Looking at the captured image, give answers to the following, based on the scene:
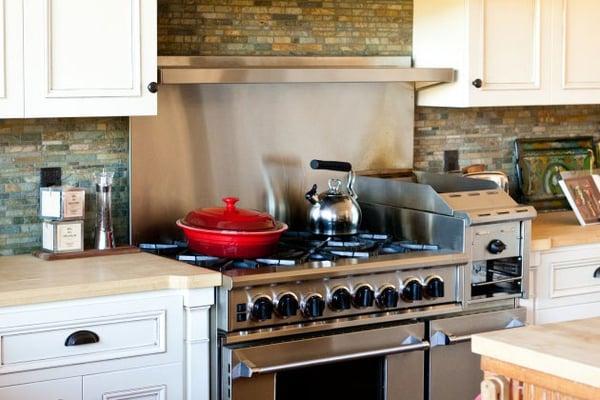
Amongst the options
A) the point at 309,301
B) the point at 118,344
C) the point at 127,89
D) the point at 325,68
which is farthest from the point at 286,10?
the point at 118,344

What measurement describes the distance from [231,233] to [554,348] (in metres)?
1.52

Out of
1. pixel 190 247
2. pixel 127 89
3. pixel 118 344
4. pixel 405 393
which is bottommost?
pixel 405 393

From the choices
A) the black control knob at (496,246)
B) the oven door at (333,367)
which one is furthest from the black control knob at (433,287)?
the black control knob at (496,246)

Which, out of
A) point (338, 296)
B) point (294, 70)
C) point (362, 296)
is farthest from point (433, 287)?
point (294, 70)

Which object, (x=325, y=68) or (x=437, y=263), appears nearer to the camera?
(x=437, y=263)

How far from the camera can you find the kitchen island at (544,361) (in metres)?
2.52

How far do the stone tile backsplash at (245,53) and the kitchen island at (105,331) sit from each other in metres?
0.40

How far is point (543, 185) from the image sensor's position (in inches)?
210

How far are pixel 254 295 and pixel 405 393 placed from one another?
71cm

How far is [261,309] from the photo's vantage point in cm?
367

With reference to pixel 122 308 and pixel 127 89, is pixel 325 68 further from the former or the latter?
pixel 122 308

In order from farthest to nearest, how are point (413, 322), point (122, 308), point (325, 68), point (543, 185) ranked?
point (543, 185) → point (325, 68) → point (413, 322) → point (122, 308)

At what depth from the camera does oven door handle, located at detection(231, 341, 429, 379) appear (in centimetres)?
362

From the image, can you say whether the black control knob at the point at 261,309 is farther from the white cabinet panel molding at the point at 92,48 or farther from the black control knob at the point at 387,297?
the white cabinet panel molding at the point at 92,48
